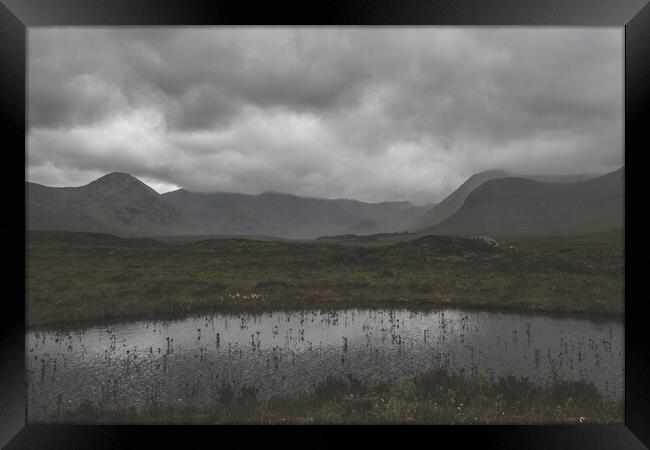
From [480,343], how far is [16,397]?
15.1 metres

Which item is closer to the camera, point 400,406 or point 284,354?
point 400,406

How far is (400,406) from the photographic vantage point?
30.1 ft

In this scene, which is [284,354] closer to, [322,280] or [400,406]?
[400,406]

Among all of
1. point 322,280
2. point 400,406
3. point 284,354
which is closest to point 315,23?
point 400,406

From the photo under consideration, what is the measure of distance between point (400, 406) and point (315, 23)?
9.98m

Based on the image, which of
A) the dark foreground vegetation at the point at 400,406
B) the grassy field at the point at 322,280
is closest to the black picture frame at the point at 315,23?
the dark foreground vegetation at the point at 400,406

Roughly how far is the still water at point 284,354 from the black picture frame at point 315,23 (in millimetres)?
3281

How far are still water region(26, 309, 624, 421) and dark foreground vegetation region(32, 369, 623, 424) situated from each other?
18.5 inches

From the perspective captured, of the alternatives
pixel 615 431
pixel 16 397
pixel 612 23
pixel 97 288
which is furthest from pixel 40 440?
pixel 97 288

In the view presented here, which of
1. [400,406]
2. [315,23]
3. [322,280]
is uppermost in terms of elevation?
[315,23]

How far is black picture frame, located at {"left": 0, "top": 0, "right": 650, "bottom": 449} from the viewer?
630cm

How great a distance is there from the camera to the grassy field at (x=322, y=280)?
20641 millimetres

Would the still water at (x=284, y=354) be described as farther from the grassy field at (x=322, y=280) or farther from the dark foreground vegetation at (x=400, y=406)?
the grassy field at (x=322, y=280)

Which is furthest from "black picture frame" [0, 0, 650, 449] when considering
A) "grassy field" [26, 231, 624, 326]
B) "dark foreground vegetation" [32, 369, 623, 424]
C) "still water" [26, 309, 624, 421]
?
"grassy field" [26, 231, 624, 326]
